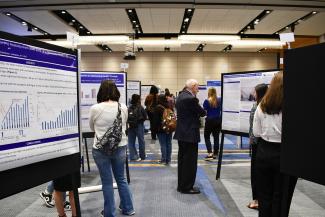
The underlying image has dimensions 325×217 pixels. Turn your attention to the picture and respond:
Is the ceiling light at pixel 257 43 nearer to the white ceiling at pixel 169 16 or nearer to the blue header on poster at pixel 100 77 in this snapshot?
the white ceiling at pixel 169 16

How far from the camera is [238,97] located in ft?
14.4

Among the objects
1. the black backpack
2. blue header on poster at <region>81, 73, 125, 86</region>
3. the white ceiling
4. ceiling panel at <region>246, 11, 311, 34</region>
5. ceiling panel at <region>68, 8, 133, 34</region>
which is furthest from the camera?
ceiling panel at <region>246, 11, 311, 34</region>

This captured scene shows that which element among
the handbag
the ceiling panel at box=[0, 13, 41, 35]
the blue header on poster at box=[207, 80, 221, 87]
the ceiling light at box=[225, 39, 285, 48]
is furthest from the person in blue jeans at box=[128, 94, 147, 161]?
the ceiling light at box=[225, 39, 285, 48]

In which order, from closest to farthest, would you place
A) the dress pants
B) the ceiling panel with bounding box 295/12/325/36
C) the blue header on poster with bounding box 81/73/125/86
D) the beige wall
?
the dress pants, the blue header on poster with bounding box 81/73/125/86, the ceiling panel with bounding box 295/12/325/36, the beige wall

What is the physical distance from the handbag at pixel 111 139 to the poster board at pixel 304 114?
181 cm

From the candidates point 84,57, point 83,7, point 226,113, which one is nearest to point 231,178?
point 226,113

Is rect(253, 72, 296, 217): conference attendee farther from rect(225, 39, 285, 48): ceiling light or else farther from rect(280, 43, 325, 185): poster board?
rect(225, 39, 285, 48): ceiling light

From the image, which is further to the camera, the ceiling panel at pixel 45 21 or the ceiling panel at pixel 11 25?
the ceiling panel at pixel 11 25

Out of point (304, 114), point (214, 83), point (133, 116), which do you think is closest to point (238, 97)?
point (133, 116)

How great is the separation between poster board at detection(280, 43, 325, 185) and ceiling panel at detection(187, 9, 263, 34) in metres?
7.11

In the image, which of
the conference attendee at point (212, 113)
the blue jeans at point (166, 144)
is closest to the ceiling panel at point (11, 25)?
the blue jeans at point (166, 144)

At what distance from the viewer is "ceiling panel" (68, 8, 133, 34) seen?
8352mm

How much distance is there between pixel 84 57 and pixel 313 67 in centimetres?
1539

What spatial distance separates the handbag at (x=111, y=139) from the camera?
306 cm
